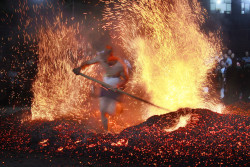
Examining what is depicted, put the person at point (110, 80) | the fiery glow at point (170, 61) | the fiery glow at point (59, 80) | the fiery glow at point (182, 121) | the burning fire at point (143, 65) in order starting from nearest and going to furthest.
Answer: the fiery glow at point (182, 121) → the person at point (110, 80) → the fiery glow at point (59, 80) → the burning fire at point (143, 65) → the fiery glow at point (170, 61)

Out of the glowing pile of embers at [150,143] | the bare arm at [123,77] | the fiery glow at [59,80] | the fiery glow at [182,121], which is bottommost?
the fiery glow at [59,80]

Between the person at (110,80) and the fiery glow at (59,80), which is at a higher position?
the person at (110,80)

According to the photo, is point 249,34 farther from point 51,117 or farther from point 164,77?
point 51,117

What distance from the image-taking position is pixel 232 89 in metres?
12.0

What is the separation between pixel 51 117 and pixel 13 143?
2.19 m

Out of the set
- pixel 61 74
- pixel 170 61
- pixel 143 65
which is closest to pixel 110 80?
pixel 170 61

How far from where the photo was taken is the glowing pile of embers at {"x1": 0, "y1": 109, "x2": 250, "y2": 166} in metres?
4.31

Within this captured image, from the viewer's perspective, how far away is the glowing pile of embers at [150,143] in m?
4.31

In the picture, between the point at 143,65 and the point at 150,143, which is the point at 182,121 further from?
the point at 143,65

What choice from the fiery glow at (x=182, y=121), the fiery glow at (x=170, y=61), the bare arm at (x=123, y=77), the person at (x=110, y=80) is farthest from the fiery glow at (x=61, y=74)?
the fiery glow at (x=182, y=121)

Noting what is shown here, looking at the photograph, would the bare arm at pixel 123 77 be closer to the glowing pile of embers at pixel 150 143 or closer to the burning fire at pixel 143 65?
the glowing pile of embers at pixel 150 143

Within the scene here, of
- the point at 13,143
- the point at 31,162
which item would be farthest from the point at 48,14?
the point at 31,162

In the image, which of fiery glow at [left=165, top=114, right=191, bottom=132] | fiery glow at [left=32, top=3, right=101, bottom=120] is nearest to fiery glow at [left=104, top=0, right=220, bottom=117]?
fiery glow at [left=165, top=114, right=191, bottom=132]

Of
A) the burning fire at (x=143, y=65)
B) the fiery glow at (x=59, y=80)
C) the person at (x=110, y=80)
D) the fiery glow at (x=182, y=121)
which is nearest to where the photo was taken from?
the fiery glow at (x=182, y=121)
